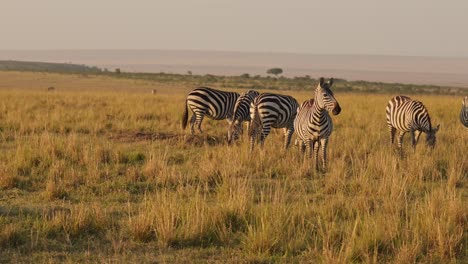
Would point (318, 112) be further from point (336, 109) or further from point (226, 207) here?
point (226, 207)

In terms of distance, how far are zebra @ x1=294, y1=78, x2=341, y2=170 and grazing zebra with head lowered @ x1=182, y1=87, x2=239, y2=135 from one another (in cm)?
475

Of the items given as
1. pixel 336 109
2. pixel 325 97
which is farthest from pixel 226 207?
pixel 325 97

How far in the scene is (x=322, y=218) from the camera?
21.1ft

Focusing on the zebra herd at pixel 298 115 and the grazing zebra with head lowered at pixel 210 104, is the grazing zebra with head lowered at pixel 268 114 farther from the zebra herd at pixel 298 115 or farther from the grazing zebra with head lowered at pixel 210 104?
the grazing zebra with head lowered at pixel 210 104

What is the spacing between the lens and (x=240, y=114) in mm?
13211

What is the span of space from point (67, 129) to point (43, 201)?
28.6ft

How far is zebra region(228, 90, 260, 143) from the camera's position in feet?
42.4

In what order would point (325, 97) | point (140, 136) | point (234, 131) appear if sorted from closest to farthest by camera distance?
point (325, 97) < point (234, 131) < point (140, 136)

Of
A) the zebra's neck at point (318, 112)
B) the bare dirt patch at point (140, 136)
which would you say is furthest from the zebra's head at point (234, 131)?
the zebra's neck at point (318, 112)

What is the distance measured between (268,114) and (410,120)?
3.12m

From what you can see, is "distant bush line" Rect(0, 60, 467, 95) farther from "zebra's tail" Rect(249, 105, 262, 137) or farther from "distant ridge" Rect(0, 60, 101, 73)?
"zebra's tail" Rect(249, 105, 262, 137)

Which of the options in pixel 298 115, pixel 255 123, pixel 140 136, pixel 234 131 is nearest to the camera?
pixel 298 115

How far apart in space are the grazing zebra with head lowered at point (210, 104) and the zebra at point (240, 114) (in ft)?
4.40

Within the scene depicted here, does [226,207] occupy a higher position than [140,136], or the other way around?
[226,207]
